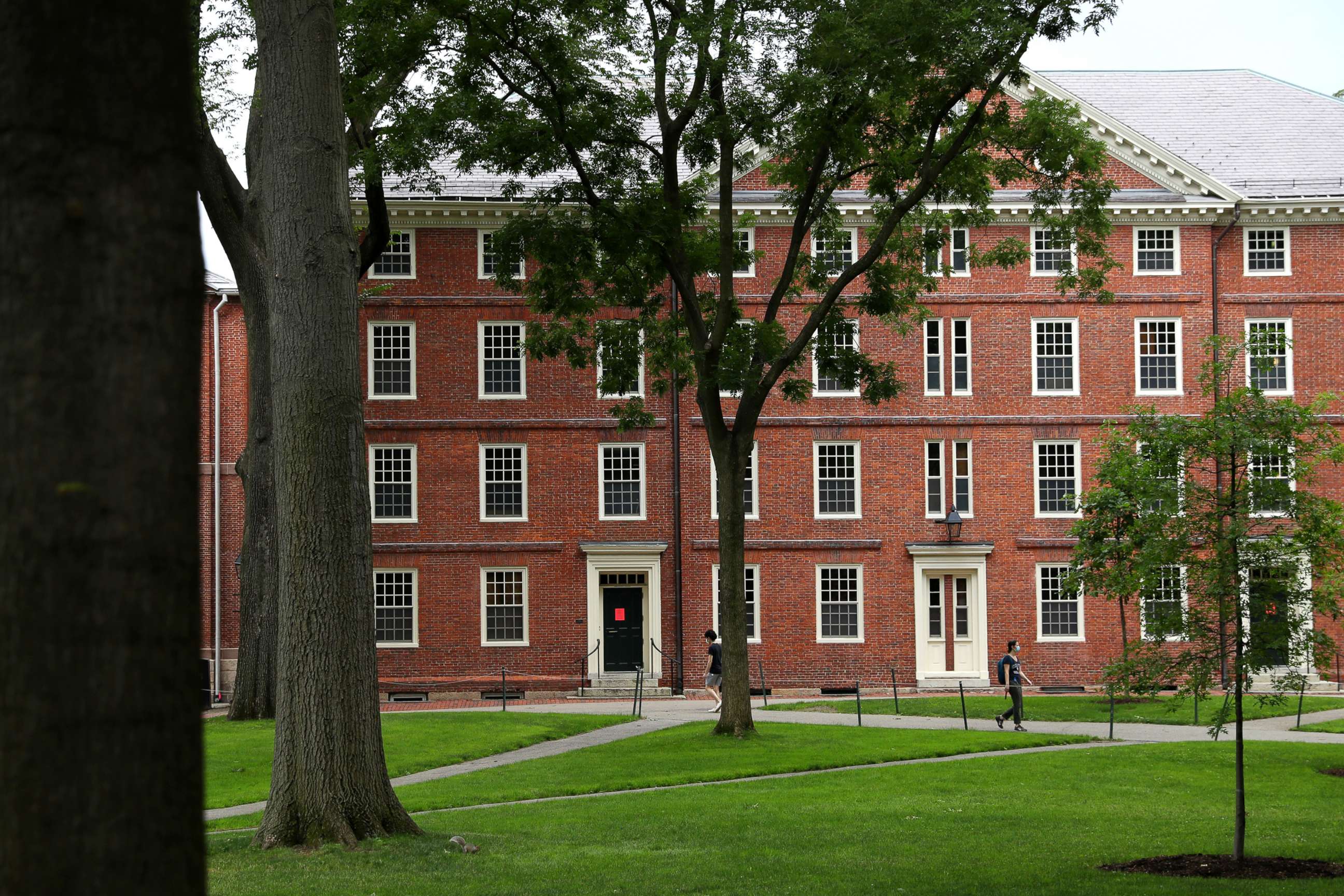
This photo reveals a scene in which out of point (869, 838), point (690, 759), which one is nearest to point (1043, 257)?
point (690, 759)

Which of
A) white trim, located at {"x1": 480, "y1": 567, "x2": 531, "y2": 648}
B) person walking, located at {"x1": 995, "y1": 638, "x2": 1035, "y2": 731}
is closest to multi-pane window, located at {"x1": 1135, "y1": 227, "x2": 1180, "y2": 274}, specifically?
person walking, located at {"x1": 995, "y1": 638, "x2": 1035, "y2": 731}

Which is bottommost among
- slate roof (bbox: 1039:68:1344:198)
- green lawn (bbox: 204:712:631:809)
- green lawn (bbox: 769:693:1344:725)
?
green lawn (bbox: 769:693:1344:725)

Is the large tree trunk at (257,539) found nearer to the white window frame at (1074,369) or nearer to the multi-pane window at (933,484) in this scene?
the multi-pane window at (933,484)

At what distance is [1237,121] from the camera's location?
40.7 meters

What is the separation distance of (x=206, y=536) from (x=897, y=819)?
87.5 ft

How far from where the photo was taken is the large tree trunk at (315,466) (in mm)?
11289

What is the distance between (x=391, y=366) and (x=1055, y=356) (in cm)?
1753

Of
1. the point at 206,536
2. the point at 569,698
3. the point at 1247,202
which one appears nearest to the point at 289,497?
the point at 569,698

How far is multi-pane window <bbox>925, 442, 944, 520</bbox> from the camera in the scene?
36.3 meters

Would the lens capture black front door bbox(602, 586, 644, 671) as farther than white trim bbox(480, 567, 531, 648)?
Yes

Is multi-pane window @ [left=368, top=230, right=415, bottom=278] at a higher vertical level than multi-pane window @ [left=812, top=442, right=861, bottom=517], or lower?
higher

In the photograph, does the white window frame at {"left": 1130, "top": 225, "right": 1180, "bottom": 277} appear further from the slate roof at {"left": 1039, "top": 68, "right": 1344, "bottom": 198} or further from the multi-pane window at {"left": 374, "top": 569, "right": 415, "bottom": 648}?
the multi-pane window at {"left": 374, "top": 569, "right": 415, "bottom": 648}

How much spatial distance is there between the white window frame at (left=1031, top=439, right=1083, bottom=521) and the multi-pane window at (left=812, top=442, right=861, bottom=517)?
15.2 ft

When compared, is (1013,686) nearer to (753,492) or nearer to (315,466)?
(753,492)
